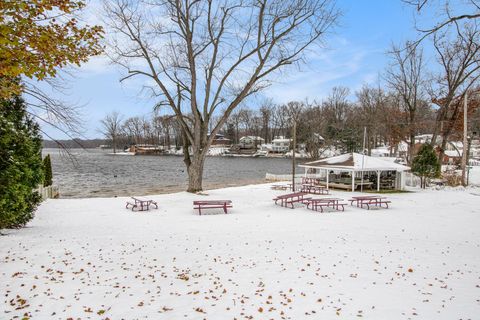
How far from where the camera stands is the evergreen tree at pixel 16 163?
916cm

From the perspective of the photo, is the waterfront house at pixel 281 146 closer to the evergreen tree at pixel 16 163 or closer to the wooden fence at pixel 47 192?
the wooden fence at pixel 47 192

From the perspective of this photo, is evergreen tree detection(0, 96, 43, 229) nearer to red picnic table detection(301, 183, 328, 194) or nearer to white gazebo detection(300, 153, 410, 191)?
red picnic table detection(301, 183, 328, 194)

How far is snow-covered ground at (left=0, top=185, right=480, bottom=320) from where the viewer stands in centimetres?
559

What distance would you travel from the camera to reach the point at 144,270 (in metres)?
7.35

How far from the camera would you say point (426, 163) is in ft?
81.7

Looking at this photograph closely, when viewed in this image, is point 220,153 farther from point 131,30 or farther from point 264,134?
point 131,30

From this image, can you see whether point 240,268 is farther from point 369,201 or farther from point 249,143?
point 249,143

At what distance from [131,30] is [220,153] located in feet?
269

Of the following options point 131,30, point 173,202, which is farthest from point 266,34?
point 173,202

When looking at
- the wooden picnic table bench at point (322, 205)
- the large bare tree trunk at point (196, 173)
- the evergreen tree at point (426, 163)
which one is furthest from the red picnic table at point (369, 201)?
the large bare tree trunk at point (196, 173)

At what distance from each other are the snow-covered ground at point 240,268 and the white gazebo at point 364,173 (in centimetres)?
1055

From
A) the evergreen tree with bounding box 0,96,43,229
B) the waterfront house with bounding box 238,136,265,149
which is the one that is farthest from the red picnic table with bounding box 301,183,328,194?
the waterfront house with bounding box 238,136,265,149

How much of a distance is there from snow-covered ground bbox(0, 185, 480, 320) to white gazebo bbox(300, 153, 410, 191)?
10.5m

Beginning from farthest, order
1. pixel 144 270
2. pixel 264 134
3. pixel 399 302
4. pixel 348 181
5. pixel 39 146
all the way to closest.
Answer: pixel 264 134, pixel 348 181, pixel 39 146, pixel 144 270, pixel 399 302
